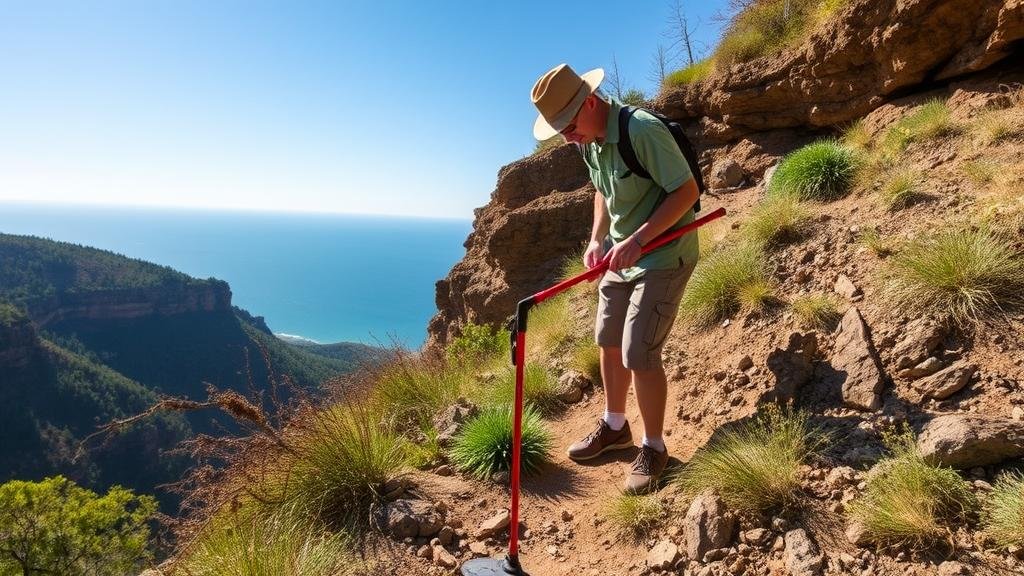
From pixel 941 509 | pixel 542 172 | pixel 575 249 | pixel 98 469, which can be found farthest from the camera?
pixel 98 469

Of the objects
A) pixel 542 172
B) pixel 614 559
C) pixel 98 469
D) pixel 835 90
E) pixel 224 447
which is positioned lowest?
pixel 98 469

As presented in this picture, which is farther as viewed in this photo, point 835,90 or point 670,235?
point 835,90

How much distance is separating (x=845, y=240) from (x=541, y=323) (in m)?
3.91

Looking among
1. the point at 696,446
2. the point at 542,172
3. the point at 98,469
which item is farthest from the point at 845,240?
the point at 98,469

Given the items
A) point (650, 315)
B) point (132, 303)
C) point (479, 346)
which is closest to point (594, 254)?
point (650, 315)

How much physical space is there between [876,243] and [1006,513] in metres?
2.78

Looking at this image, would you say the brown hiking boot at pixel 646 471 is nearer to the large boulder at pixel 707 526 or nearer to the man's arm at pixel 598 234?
the large boulder at pixel 707 526

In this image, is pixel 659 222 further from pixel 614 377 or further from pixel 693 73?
pixel 693 73

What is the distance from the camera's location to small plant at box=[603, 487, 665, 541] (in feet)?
9.95

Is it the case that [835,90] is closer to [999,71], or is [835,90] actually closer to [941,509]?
[999,71]

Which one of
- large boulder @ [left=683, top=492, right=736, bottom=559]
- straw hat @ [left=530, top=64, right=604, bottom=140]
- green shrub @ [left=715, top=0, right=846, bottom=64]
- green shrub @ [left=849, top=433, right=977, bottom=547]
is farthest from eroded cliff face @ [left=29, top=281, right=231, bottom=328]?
green shrub @ [left=849, top=433, right=977, bottom=547]

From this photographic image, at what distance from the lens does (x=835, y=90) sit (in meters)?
8.55

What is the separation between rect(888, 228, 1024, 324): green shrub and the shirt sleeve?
198 cm

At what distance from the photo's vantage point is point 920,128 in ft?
20.6
